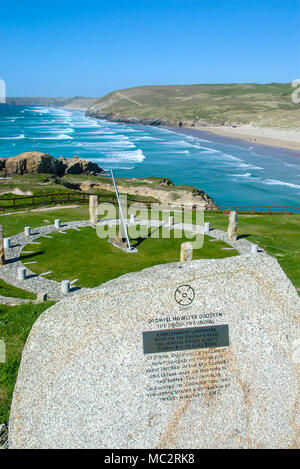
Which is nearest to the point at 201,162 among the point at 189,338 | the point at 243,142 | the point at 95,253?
the point at 243,142

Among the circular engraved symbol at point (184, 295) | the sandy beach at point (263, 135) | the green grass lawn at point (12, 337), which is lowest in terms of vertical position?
the green grass lawn at point (12, 337)

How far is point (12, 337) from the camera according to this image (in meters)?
10.7

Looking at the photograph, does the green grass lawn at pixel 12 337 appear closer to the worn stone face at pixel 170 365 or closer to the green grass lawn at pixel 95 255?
the worn stone face at pixel 170 365

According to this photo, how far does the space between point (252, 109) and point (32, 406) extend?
184233 mm

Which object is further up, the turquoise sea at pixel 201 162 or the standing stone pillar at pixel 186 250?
the standing stone pillar at pixel 186 250

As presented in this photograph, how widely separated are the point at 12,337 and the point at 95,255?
371 inches

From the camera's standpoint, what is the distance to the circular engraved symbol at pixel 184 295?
7.07 meters

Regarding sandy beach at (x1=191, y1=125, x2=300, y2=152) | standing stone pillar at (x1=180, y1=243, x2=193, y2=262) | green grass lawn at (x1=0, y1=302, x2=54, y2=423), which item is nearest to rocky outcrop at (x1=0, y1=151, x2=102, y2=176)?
green grass lawn at (x1=0, y1=302, x2=54, y2=423)

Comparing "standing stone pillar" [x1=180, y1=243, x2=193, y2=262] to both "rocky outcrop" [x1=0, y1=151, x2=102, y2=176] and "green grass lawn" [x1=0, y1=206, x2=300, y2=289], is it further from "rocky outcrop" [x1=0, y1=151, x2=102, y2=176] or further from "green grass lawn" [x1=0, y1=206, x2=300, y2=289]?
"rocky outcrop" [x1=0, y1=151, x2=102, y2=176]

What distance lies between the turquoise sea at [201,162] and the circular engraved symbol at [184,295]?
4495cm

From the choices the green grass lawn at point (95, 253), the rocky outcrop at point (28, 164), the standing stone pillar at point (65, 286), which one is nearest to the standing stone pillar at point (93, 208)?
the green grass lawn at point (95, 253)

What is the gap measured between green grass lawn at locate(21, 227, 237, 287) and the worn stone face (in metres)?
9.93

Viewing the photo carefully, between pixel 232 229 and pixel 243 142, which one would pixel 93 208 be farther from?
pixel 243 142

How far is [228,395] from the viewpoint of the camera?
7.04 meters
